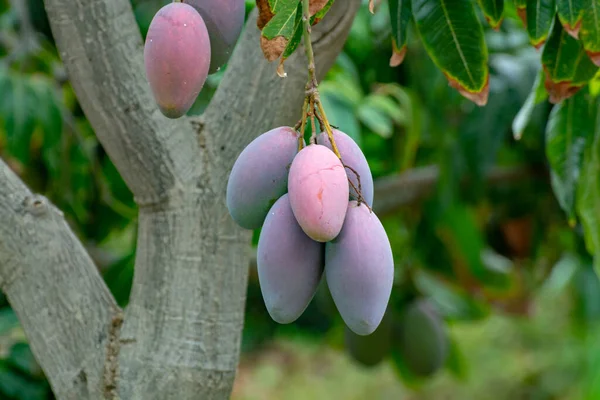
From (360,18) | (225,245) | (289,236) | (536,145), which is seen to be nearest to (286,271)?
(289,236)

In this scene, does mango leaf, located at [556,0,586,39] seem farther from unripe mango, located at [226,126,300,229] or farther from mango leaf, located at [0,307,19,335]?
mango leaf, located at [0,307,19,335]

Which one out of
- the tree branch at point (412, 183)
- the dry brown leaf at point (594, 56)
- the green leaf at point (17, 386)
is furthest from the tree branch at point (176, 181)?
the tree branch at point (412, 183)

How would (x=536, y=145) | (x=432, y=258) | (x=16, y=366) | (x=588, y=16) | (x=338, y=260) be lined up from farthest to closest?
1. (x=432, y=258)
2. (x=536, y=145)
3. (x=16, y=366)
4. (x=588, y=16)
5. (x=338, y=260)

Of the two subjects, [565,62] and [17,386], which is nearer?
[565,62]

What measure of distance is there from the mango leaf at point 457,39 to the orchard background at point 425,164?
98mm

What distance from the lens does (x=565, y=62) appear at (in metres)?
0.83

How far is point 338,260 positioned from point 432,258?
1.76m

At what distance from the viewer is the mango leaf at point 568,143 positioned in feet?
3.40

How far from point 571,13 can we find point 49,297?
56 cm

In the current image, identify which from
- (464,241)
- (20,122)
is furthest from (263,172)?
(464,241)

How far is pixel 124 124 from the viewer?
80 cm

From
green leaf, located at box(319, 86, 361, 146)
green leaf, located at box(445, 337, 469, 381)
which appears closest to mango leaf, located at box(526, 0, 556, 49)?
green leaf, located at box(319, 86, 361, 146)

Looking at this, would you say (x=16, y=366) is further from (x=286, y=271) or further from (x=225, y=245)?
(x=286, y=271)

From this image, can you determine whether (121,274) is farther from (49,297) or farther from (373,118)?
(49,297)
